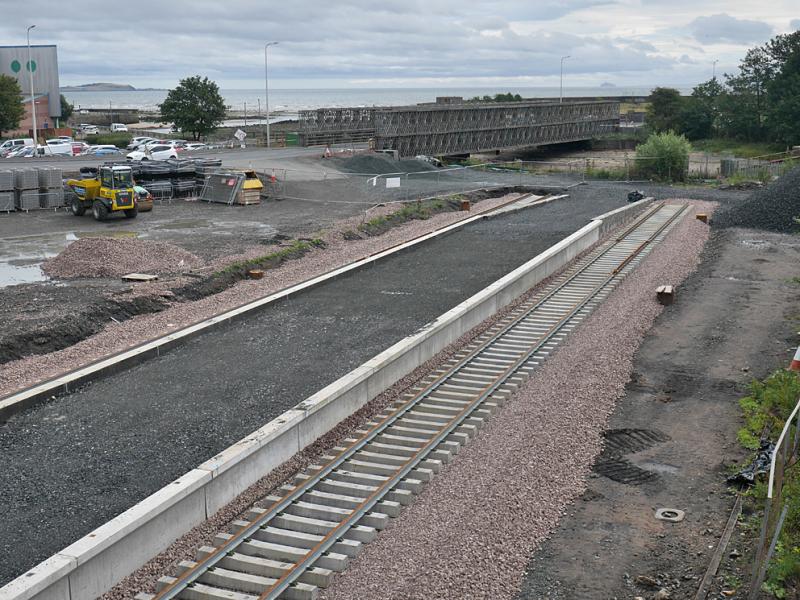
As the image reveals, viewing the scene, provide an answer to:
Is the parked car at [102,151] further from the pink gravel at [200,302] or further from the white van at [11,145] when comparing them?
the pink gravel at [200,302]

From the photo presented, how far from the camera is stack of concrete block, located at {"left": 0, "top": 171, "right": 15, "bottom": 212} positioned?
1615 inches

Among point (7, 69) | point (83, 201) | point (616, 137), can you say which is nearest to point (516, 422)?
point (83, 201)

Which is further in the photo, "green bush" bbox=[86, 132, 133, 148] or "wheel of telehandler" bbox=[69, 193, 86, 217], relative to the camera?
"green bush" bbox=[86, 132, 133, 148]

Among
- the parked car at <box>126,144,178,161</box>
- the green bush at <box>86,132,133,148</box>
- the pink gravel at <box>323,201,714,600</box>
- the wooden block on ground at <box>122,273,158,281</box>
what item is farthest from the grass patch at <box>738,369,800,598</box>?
the green bush at <box>86,132,133,148</box>

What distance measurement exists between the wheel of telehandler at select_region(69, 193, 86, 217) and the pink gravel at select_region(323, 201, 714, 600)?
27.6 m

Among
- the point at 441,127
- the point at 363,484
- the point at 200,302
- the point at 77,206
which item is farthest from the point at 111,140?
the point at 363,484

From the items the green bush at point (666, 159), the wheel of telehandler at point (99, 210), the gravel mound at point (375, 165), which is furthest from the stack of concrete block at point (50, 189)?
the green bush at point (666, 159)

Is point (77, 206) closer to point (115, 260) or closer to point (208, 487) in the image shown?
point (115, 260)

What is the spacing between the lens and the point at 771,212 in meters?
39.2

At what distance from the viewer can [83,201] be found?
4022cm

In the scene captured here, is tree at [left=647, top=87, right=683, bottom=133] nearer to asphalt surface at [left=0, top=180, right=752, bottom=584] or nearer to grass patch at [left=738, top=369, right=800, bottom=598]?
asphalt surface at [left=0, top=180, right=752, bottom=584]

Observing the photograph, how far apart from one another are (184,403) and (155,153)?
51.3 metres

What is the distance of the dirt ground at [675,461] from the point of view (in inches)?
418

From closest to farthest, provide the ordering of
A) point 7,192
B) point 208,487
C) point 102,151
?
point 208,487, point 7,192, point 102,151
